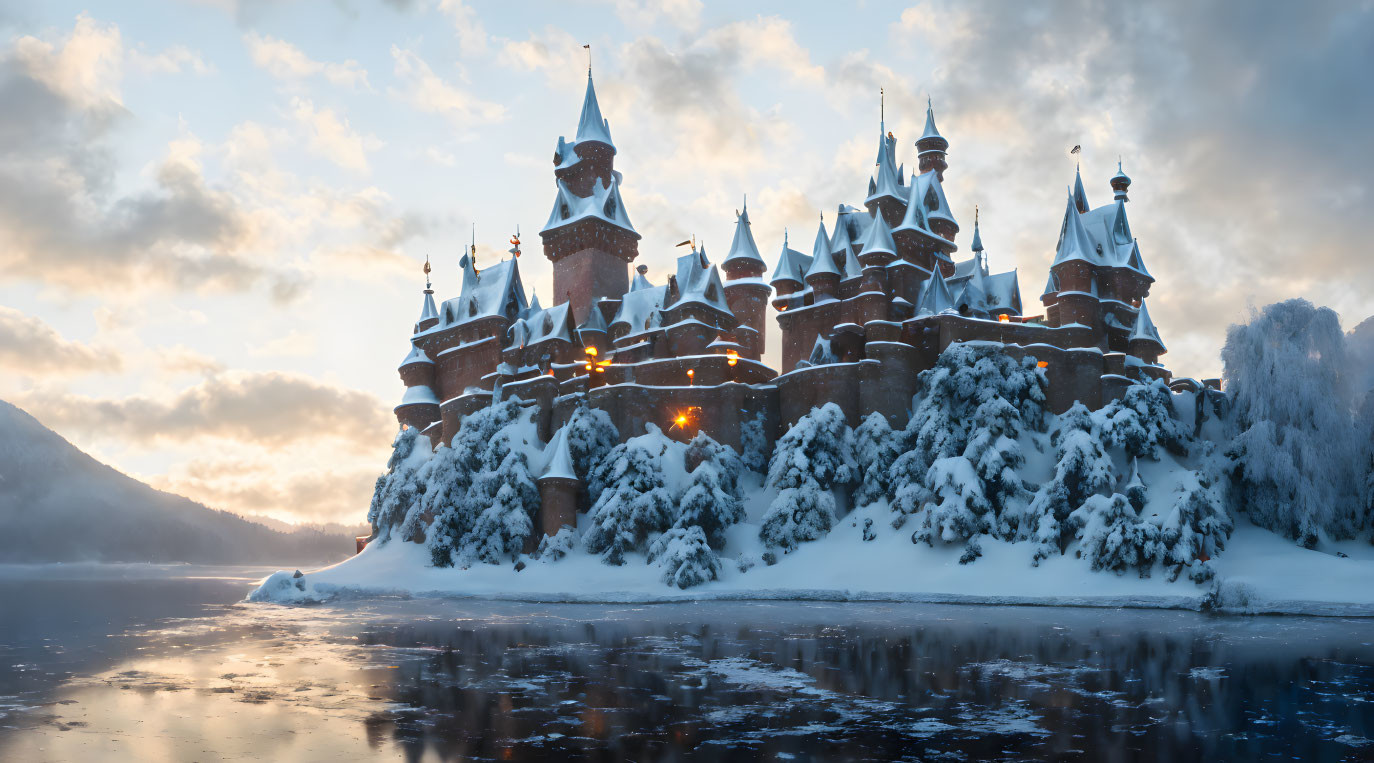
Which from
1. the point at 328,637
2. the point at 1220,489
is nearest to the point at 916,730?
the point at 328,637

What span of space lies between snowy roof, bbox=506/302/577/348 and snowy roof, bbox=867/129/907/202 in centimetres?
2164

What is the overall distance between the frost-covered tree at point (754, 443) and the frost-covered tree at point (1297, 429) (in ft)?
76.8

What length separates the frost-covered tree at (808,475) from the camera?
155ft

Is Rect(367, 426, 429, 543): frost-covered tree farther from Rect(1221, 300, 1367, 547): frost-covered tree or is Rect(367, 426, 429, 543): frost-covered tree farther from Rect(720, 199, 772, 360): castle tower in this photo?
Rect(1221, 300, 1367, 547): frost-covered tree

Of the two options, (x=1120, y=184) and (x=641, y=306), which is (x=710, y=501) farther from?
(x=1120, y=184)

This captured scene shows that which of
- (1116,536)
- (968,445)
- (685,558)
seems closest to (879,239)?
(968,445)

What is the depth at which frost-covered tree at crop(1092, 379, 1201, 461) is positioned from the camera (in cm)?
4412

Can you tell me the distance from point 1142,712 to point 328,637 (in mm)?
21344

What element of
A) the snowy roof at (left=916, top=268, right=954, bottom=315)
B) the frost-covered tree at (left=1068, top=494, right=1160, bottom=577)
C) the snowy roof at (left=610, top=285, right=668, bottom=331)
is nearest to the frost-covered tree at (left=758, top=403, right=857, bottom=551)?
the snowy roof at (left=916, top=268, right=954, bottom=315)

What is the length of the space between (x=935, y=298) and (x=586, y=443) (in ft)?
69.9

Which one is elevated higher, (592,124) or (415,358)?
(592,124)

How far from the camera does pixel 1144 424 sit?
45156 mm

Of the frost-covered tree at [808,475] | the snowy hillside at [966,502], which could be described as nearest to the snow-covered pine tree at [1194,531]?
the snowy hillside at [966,502]

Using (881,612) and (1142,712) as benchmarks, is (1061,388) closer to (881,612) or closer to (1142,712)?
(881,612)
